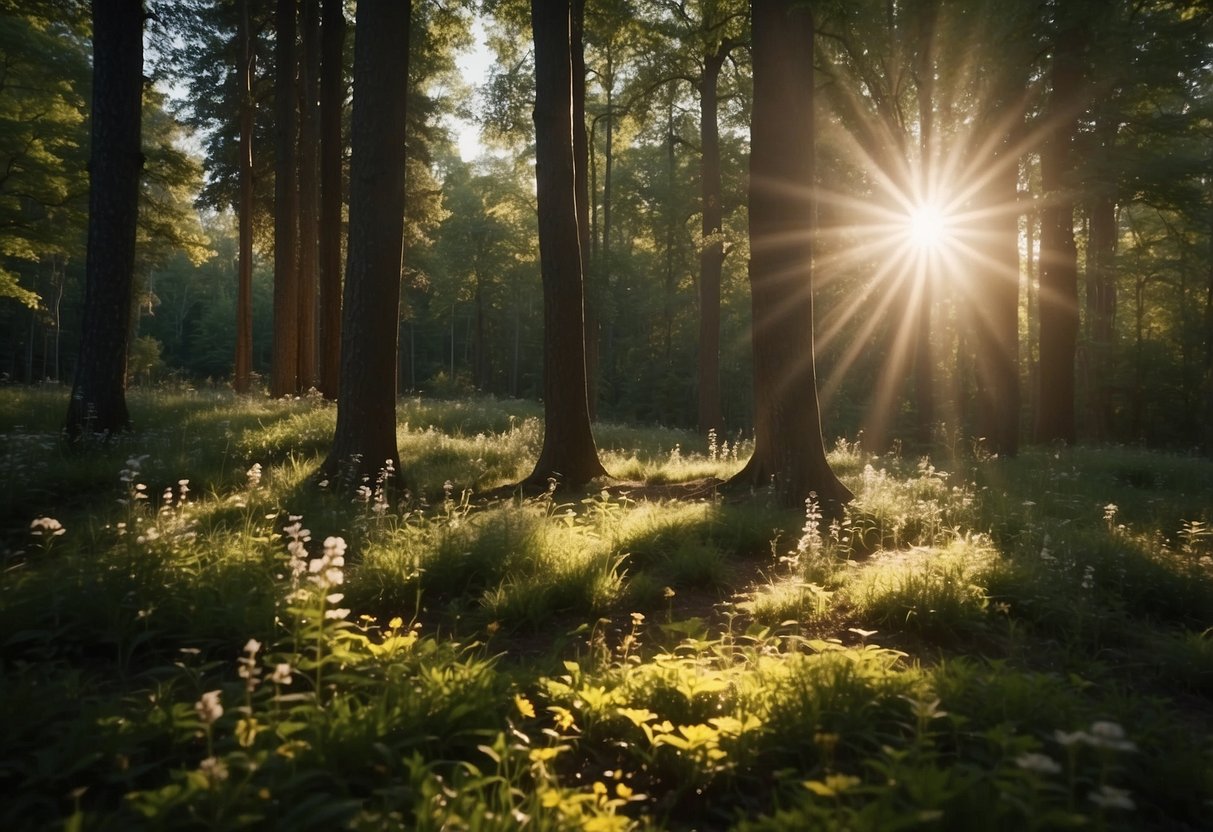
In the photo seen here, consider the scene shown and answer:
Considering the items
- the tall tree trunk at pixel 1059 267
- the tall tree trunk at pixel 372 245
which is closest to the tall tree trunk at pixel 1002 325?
the tall tree trunk at pixel 1059 267

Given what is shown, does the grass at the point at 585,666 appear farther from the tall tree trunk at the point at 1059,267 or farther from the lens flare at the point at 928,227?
the lens flare at the point at 928,227

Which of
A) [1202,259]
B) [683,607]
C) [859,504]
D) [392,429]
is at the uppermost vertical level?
[1202,259]

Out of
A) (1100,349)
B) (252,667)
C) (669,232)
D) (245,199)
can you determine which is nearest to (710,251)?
(669,232)

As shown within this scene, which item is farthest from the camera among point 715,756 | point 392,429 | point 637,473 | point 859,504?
point 637,473

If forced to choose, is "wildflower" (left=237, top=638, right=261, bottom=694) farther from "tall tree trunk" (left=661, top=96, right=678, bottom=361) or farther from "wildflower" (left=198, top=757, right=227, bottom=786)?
"tall tree trunk" (left=661, top=96, right=678, bottom=361)

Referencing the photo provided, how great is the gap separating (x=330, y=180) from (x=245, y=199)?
5.31 m

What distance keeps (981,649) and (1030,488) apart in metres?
5.88

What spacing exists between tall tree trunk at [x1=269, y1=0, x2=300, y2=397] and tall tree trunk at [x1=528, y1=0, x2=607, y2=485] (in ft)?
27.8

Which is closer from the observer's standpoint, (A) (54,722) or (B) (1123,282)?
(A) (54,722)

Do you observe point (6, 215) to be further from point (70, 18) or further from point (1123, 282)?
point (1123, 282)

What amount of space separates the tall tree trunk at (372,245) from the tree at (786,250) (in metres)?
4.07

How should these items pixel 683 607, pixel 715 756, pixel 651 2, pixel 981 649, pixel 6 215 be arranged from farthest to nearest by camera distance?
pixel 651 2, pixel 6 215, pixel 683 607, pixel 981 649, pixel 715 756

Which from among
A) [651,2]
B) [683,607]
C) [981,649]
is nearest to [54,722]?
[683,607]

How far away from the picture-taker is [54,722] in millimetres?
2656
